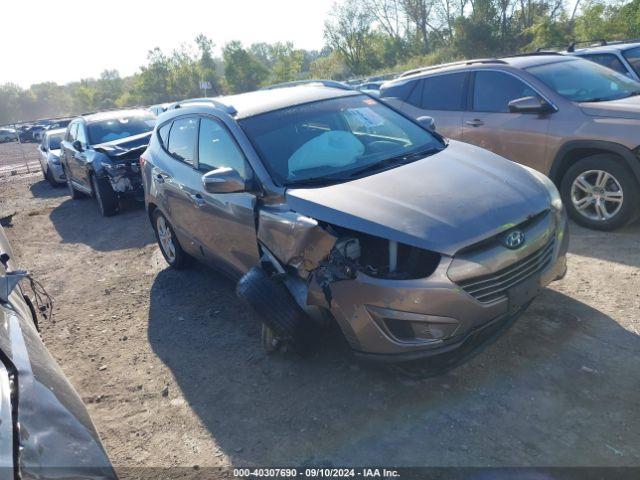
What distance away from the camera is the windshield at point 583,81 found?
18.9 ft

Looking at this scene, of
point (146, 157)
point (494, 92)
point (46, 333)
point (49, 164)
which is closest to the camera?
point (46, 333)

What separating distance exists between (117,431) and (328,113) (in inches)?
113

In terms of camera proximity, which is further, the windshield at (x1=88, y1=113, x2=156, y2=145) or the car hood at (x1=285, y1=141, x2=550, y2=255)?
the windshield at (x1=88, y1=113, x2=156, y2=145)

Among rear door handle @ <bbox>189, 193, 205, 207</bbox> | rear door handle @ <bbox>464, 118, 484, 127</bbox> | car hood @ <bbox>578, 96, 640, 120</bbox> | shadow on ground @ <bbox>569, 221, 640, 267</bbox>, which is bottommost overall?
shadow on ground @ <bbox>569, 221, 640, 267</bbox>

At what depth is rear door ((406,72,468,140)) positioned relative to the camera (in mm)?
6711

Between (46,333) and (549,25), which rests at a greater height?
(549,25)

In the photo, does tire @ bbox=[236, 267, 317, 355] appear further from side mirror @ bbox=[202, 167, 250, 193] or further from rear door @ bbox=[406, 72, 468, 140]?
rear door @ bbox=[406, 72, 468, 140]

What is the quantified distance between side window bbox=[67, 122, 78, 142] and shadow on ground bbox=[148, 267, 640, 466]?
8.37 meters

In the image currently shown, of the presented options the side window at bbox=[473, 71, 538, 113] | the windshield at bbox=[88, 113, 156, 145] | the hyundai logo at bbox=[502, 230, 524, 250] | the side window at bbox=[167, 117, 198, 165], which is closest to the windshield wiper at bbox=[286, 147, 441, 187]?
the hyundai logo at bbox=[502, 230, 524, 250]

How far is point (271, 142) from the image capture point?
4027 millimetres

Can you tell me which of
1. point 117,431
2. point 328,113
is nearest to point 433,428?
point 117,431

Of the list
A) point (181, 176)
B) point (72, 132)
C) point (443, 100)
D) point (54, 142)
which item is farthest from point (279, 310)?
point (54, 142)

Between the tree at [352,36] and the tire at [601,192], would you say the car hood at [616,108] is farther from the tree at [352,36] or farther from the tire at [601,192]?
the tree at [352,36]

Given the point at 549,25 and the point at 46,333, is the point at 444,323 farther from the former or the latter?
the point at 549,25
